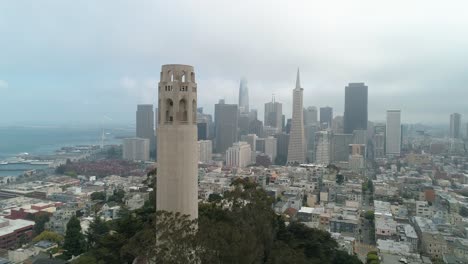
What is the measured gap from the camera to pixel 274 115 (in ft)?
372

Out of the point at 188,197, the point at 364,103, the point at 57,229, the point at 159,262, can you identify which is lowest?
the point at 57,229

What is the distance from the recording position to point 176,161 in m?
8.66

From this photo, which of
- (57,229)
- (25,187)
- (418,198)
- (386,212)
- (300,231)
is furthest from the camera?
(25,187)

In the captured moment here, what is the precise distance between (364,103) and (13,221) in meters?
82.6

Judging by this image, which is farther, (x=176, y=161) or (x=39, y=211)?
(x=39, y=211)

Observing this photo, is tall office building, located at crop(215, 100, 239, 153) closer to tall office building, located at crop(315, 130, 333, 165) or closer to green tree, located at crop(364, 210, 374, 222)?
tall office building, located at crop(315, 130, 333, 165)

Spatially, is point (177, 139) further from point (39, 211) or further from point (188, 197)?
point (39, 211)

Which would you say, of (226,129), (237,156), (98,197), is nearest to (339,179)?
(98,197)

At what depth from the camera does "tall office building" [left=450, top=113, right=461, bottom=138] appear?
4721 centimetres

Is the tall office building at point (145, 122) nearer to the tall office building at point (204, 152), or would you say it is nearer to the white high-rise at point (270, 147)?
the tall office building at point (204, 152)

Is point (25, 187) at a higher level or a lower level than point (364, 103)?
lower

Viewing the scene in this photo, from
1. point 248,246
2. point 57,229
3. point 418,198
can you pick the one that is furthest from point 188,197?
point 418,198

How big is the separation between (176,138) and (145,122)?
86.2m

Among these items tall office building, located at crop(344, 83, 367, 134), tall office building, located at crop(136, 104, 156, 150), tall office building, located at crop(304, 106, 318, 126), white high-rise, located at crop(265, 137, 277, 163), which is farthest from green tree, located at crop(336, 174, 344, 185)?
tall office building, located at crop(304, 106, 318, 126)
